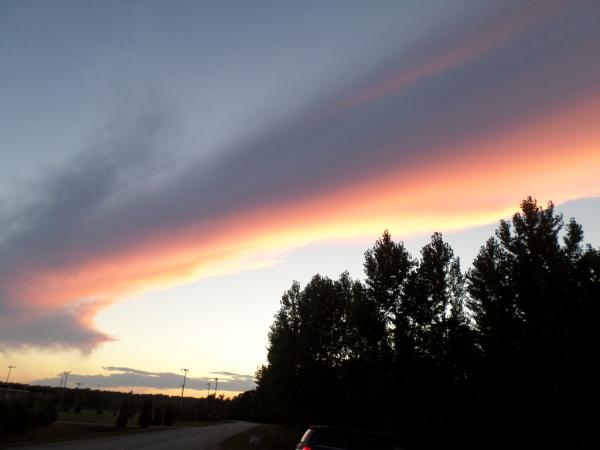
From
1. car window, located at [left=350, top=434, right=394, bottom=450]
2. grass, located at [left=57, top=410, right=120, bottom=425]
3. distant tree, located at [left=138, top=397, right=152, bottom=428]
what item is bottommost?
grass, located at [left=57, top=410, right=120, bottom=425]

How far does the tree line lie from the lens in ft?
73.7

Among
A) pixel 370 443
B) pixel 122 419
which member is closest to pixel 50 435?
pixel 122 419

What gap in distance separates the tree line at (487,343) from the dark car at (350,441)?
11.6 meters

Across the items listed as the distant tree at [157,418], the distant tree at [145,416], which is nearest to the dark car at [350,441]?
the distant tree at [145,416]

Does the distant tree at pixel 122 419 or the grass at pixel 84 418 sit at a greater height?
the distant tree at pixel 122 419

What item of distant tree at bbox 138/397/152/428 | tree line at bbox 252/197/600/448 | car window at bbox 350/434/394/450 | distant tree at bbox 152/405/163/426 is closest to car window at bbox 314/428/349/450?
car window at bbox 350/434/394/450

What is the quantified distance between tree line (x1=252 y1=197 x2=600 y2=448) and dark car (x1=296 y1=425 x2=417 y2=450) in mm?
11559

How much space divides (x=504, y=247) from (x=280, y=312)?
71.4ft

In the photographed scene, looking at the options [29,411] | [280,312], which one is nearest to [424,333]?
[280,312]

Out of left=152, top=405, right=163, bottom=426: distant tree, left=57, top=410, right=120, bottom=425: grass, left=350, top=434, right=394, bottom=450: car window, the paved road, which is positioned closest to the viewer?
left=350, top=434, right=394, bottom=450: car window

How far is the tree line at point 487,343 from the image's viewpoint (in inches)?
884

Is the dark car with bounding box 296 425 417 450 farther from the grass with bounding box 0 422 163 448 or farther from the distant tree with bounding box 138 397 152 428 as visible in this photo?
the distant tree with bounding box 138 397 152 428

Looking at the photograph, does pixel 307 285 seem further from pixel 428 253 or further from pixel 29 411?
pixel 29 411

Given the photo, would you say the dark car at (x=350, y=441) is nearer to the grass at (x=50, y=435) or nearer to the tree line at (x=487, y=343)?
the tree line at (x=487, y=343)
